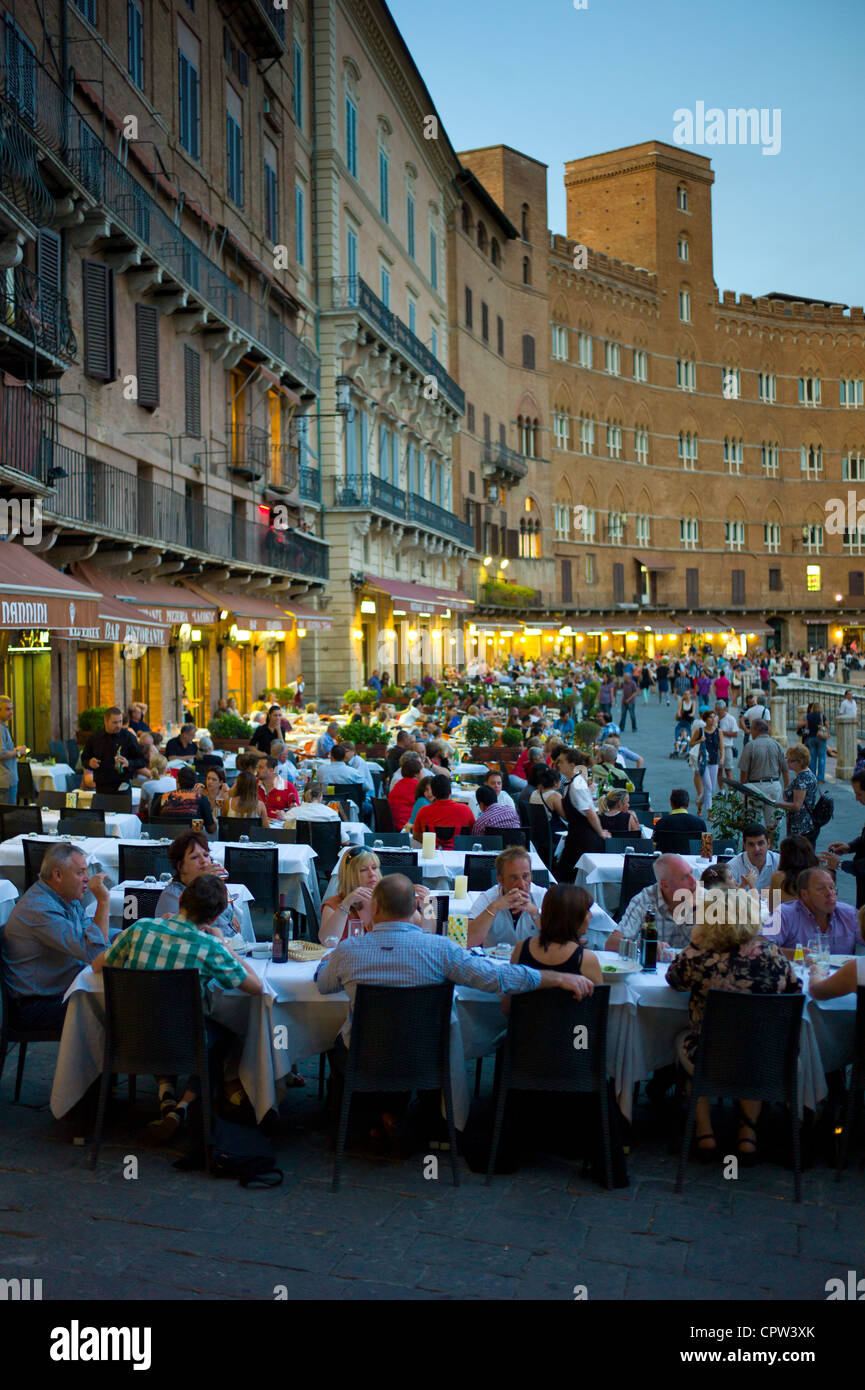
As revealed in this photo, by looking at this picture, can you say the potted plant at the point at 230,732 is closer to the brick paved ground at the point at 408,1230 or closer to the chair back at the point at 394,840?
the chair back at the point at 394,840

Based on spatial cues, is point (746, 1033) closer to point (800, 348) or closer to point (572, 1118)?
point (572, 1118)

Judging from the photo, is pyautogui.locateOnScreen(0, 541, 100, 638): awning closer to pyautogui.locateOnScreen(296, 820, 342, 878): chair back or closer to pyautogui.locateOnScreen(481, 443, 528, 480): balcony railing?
pyautogui.locateOnScreen(296, 820, 342, 878): chair back

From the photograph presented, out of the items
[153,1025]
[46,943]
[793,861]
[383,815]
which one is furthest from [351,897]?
[383,815]

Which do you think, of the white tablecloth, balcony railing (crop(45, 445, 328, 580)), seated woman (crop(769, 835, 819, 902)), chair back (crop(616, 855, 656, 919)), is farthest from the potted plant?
seated woman (crop(769, 835, 819, 902))

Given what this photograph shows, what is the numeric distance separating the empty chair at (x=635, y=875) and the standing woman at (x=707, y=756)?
363 inches

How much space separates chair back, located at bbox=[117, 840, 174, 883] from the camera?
8.16 metres

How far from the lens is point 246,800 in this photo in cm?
993

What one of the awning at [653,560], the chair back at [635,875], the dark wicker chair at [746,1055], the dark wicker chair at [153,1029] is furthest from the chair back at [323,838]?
the awning at [653,560]

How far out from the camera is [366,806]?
12430mm

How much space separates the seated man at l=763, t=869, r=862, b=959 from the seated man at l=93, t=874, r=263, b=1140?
2.67 m

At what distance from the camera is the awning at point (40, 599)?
11781 mm

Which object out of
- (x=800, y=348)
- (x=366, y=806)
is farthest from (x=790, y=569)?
(x=366, y=806)

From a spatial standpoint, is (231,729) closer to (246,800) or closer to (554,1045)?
(246,800)

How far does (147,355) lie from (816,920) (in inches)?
712
